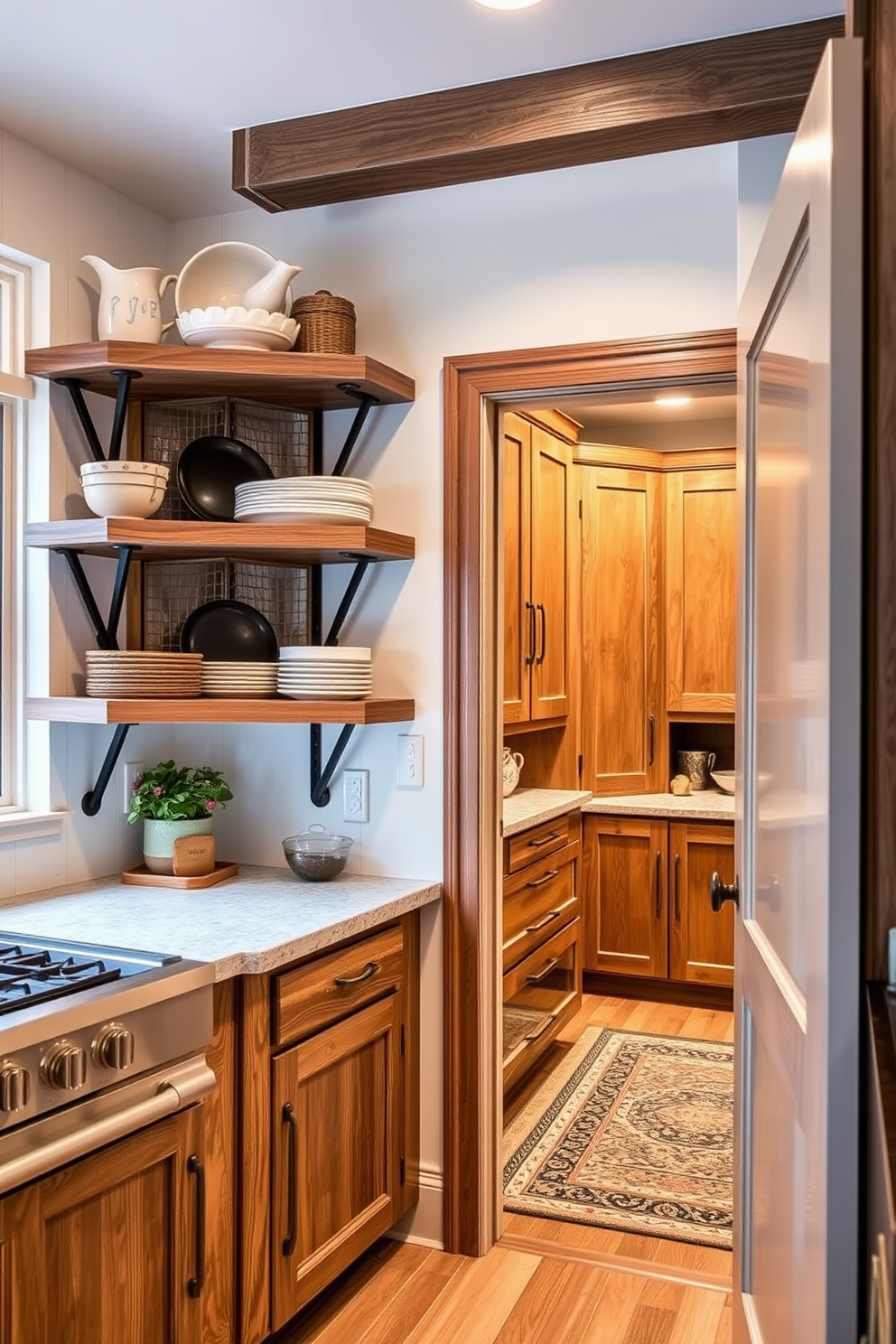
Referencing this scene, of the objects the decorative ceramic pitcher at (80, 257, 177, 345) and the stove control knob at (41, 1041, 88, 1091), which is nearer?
the stove control knob at (41, 1041, 88, 1091)

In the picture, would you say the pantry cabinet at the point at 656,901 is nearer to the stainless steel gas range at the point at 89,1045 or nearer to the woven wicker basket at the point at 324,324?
the woven wicker basket at the point at 324,324

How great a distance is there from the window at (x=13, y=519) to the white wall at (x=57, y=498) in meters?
0.03

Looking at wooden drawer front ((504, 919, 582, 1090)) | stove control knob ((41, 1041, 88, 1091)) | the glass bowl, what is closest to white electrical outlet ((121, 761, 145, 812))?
the glass bowl

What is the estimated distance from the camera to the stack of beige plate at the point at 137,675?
2.44 meters

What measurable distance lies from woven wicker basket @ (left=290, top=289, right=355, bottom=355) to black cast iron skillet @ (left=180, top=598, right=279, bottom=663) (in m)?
0.66

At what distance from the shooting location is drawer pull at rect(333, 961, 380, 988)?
7.55 ft


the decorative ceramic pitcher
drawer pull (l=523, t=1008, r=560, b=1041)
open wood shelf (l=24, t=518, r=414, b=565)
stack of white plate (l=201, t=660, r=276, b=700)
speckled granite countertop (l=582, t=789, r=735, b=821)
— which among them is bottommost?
drawer pull (l=523, t=1008, r=560, b=1041)

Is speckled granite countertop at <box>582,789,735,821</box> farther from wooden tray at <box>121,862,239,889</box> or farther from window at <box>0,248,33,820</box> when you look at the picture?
window at <box>0,248,33,820</box>

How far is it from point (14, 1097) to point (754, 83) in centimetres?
210

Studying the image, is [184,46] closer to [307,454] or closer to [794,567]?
[307,454]

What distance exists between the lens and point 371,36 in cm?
207

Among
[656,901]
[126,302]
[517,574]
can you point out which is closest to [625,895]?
[656,901]

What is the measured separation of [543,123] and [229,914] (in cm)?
172

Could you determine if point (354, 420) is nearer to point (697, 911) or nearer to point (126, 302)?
point (126, 302)
